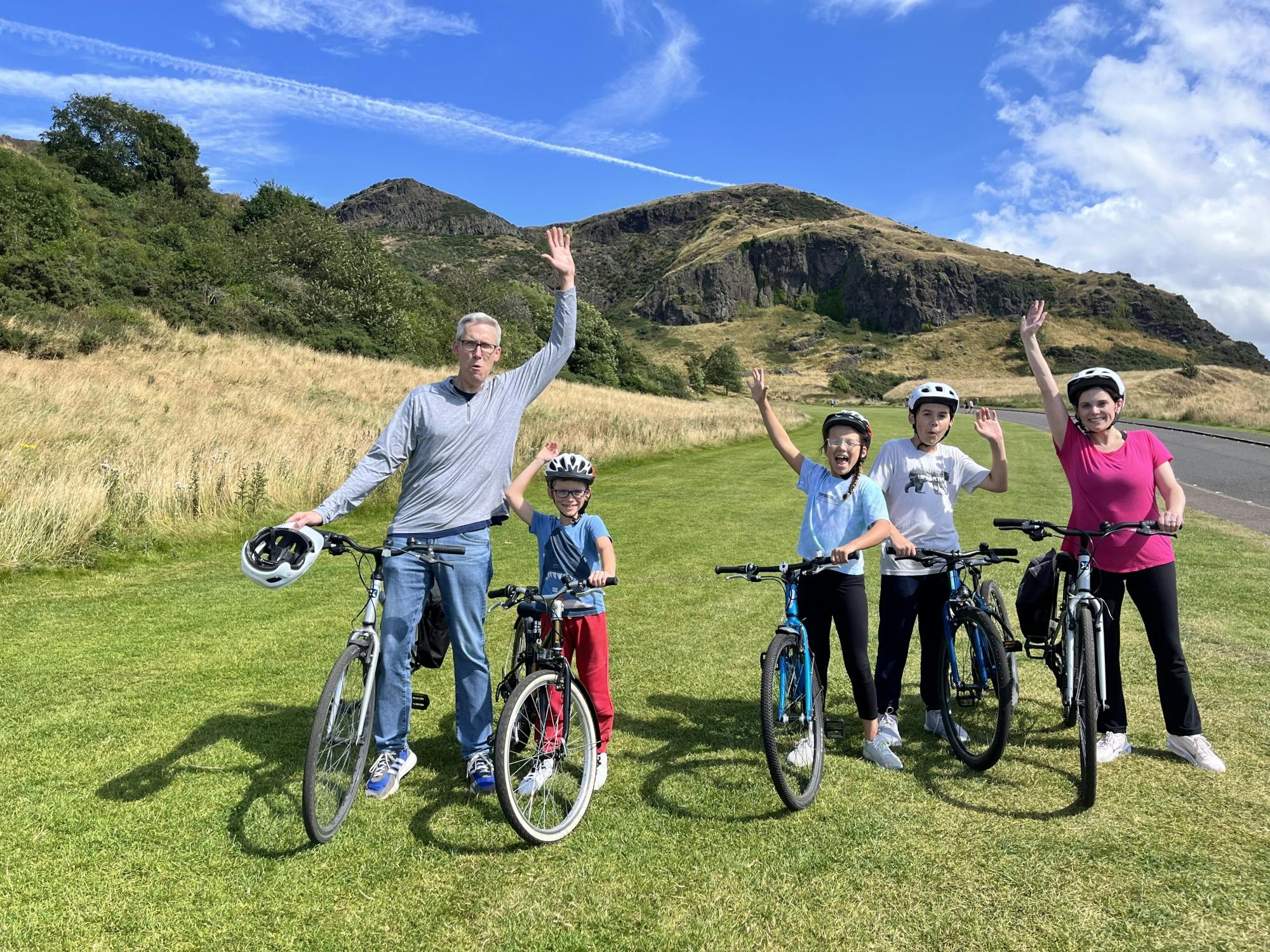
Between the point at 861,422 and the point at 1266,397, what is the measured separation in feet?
203

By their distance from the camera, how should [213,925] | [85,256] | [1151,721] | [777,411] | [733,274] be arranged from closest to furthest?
[213,925]
[1151,721]
[85,256]
[777,411]
[733,274]

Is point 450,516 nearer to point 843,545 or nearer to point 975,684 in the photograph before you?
point 843,545

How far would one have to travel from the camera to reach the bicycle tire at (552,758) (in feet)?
11.2

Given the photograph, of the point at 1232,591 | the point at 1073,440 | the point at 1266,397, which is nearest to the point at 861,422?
the point at 1073,440

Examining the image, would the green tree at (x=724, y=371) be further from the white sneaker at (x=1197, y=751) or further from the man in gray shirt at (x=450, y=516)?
the man in gray shirt at (x=450, y=516)

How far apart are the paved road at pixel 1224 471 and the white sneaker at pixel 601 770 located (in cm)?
1261

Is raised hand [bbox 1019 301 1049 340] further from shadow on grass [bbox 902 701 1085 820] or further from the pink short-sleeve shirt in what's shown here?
shadow on grass [bbox 902 701 1085 820]

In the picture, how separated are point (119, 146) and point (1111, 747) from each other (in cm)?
6843

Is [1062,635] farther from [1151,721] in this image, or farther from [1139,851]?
[1151,721]

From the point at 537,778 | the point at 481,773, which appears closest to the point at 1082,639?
the point at 537,778

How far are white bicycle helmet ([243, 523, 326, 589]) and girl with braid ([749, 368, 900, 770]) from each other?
7.99ft

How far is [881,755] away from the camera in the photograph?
4254 mm

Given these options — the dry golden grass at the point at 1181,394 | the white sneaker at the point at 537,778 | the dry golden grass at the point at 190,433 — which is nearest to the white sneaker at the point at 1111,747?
the white sneaker at the point at 537,778

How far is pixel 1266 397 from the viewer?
164 ft
